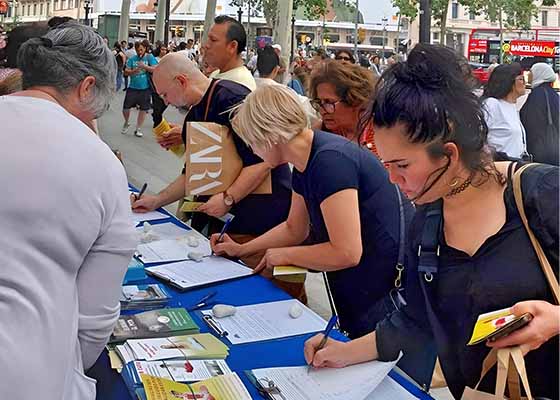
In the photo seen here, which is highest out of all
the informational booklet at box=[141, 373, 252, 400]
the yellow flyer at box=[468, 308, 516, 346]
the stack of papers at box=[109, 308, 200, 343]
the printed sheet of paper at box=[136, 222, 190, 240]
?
the yellow flyer at box=[468, 308, 516, 346]

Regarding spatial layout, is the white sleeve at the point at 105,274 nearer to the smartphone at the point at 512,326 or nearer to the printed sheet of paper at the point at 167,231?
the smartphone at the point at 512,326

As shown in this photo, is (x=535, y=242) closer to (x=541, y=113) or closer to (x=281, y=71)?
(x=541, y=113)

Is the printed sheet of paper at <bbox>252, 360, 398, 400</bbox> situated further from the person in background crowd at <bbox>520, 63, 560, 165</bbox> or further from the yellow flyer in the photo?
the person in background crowd at <bbox>520, 63, 560, 165</bbox>

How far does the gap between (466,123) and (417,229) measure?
0.96 ft

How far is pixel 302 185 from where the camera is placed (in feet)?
6.95

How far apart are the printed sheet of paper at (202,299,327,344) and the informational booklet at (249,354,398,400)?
225 mm

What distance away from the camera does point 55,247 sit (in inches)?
47.0

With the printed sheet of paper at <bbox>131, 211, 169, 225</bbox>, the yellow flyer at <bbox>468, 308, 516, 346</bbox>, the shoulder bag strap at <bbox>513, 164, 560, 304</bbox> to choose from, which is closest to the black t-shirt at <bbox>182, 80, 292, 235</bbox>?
the printed sheet of paper at <bbox>131, 211, 169, 225</bbox>

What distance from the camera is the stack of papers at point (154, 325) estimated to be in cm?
178

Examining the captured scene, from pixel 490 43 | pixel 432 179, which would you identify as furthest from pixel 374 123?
pixel 490 43

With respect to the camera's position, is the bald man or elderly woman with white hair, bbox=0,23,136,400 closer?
elderly woman with white hair, bbox=0,23,136,400

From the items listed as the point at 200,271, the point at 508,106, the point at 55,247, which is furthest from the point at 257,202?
the point at 508,106

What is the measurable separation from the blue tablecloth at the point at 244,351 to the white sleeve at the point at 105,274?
0.73 feet

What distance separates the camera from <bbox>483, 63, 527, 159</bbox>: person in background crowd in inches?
196
